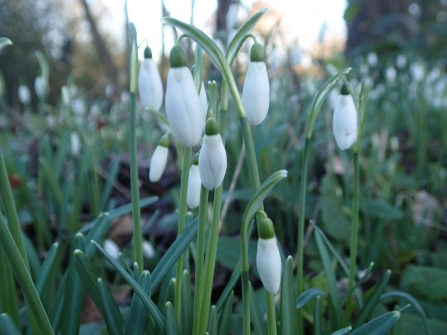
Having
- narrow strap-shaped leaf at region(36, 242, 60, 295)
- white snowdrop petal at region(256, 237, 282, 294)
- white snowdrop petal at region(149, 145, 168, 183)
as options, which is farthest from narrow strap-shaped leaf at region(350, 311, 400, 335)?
narrow strap-shaped leaf at region(36, 242, 60, 295)

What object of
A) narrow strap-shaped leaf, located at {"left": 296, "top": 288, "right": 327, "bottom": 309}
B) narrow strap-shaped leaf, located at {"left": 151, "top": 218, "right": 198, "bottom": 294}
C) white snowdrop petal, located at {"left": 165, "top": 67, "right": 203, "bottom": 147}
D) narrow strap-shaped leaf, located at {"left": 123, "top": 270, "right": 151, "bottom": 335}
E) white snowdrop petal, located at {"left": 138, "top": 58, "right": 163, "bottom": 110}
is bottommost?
narrow strap-shaped leaf, located at {"left": 296, "top": 288, "right": 327, "bottom": 309}

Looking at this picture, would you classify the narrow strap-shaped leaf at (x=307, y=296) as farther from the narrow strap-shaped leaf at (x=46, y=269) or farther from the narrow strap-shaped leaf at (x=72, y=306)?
the narrow strap-shaped leaf at (x=46, y=269)

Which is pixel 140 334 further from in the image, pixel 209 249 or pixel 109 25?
pixel 109 25

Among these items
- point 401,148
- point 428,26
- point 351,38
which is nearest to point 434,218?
point 401,148

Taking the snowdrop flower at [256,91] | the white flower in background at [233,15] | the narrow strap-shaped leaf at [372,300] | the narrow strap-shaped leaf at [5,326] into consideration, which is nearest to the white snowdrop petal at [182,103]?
the snowdrop flower at [256,91]

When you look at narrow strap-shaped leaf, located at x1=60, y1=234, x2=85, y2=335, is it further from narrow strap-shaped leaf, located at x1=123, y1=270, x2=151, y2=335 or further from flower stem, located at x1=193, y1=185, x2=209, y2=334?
flower stem, located at x1=193, y1=185, x2=209, y2=334

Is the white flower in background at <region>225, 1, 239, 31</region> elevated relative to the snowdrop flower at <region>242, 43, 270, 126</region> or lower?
elevated

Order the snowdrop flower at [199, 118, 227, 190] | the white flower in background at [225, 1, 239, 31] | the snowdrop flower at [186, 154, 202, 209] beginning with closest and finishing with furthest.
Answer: the snowdrop flower at [199, 118, 227, 190] < the snowdrop flower at [186, 154, 202, 209] < the white flower in background at [225, 1, 239, 31]
